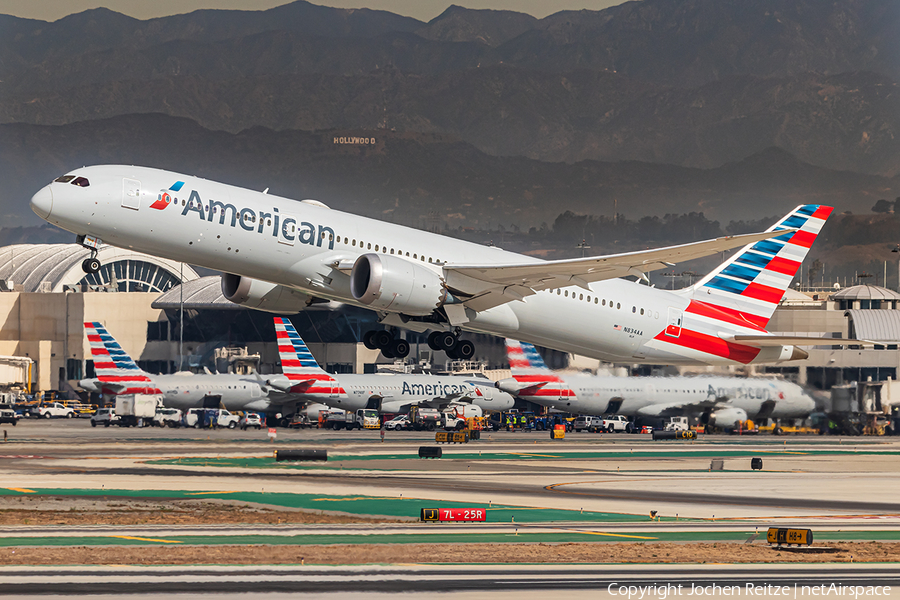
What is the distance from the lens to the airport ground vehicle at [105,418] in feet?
307

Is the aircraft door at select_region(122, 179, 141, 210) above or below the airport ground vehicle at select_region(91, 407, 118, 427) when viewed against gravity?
above

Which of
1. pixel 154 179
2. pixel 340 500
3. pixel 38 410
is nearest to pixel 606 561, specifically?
pixel 340 500

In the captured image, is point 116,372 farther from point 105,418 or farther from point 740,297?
point 740,297

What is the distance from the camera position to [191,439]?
249ft

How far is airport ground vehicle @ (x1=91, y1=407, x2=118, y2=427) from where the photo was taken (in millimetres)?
93500

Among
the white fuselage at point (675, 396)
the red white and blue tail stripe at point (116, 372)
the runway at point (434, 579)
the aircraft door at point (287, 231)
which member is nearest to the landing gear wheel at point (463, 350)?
the aircraft door at point (287, 231)

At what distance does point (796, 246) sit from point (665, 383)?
3415 centimetres

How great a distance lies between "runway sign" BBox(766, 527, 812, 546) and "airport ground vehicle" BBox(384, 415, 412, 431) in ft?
209

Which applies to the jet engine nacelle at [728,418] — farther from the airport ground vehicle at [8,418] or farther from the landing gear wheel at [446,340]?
the airport ground vehicle at [8,418]

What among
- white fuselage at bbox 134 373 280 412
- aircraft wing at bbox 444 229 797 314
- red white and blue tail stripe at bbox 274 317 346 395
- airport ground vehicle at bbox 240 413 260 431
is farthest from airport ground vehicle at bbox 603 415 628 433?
aircraft wing at bbox 444 229 797 314

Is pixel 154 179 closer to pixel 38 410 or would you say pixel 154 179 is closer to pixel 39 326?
pixel 38 410

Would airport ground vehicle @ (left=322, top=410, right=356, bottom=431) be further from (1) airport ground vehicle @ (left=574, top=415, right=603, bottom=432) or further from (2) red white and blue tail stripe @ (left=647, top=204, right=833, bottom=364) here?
(2) red white and blue tail stripe @ (left=647, top=204, right=833, bottom=364)

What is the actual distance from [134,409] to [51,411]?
2446 centimetres

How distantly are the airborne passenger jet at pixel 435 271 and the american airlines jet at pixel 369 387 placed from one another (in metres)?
43.6
